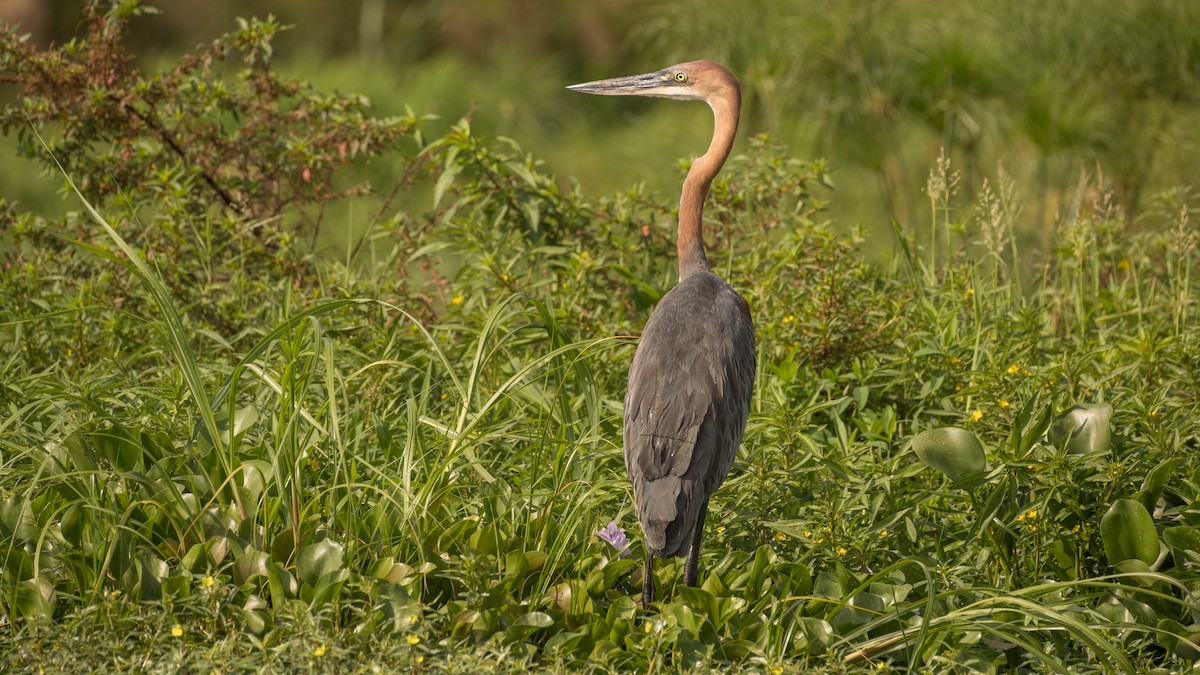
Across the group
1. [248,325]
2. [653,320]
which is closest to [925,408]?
[653,320]

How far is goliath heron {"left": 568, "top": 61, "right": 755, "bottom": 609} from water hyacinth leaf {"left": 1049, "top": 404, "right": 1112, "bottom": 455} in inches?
41.7

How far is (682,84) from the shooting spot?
17.2 ft

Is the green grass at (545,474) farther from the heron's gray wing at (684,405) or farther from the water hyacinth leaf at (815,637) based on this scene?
the heron's gray wing at (684,405)

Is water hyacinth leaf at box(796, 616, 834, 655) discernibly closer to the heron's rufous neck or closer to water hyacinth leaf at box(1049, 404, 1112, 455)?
water hyacinth leaf at box(1049, 404, 1112, 455)

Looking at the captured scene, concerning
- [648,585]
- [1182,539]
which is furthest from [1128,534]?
[648,585]

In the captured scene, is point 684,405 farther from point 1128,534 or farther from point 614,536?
point 1128,534

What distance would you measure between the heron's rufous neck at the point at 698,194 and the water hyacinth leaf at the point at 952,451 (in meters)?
1.25

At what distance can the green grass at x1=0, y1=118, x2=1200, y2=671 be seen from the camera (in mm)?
3412

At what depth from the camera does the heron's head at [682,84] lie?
513cm

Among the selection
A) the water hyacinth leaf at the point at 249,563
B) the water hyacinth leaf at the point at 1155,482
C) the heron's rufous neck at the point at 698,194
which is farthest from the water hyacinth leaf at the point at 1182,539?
the water hyacinth leaf at the point at 249,563

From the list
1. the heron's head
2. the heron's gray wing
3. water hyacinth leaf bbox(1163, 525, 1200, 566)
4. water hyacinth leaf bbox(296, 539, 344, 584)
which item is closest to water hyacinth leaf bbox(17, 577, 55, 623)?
water hyacinth leaf bbox(296, 539, 344, 584)

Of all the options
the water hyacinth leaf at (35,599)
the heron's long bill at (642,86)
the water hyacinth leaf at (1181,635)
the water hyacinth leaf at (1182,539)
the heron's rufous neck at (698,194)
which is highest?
the heron's long bill at (642,86)

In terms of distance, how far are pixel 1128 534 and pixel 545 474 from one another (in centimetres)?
197

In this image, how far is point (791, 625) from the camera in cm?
341
